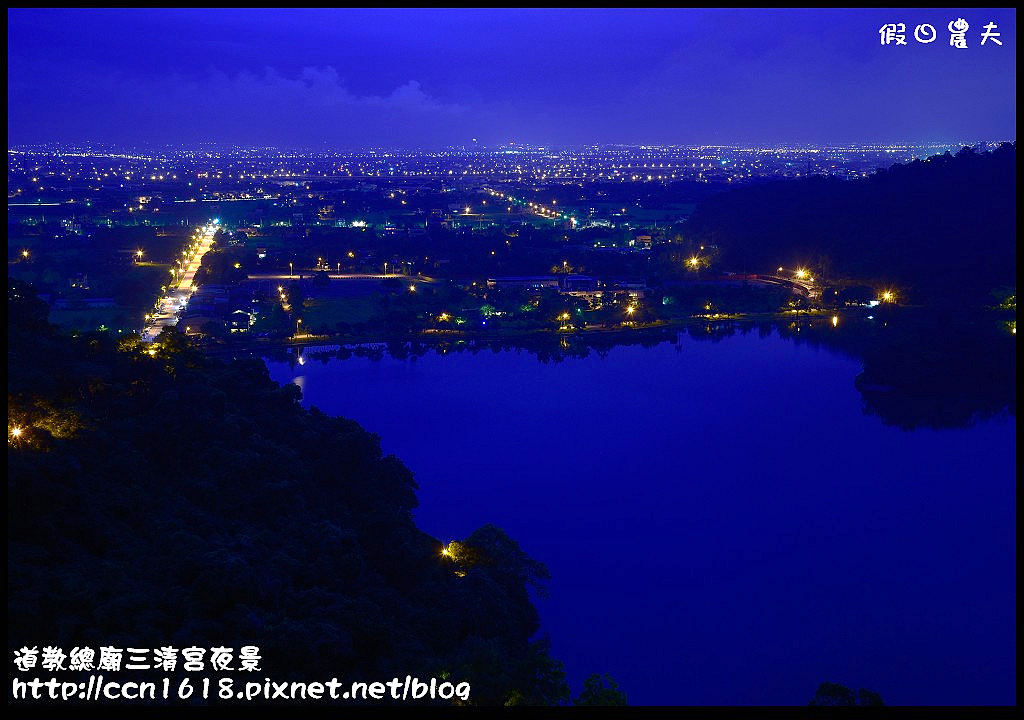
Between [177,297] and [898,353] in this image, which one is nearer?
[898,353]

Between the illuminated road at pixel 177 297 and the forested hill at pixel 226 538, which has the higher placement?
the illuminated road at pixel 177 297

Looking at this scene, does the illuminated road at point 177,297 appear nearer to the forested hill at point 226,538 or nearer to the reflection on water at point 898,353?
the reflection on water at point 898,353

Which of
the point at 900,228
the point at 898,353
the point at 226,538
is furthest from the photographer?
the point at 900,228

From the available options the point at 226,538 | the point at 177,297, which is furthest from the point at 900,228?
the point at 226,538

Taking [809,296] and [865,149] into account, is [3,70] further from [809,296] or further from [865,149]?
[865,149]

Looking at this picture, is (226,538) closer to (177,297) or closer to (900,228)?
(177,297)

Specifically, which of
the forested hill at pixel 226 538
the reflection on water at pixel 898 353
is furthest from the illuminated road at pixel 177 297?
the forested hill at pixel 226 538
